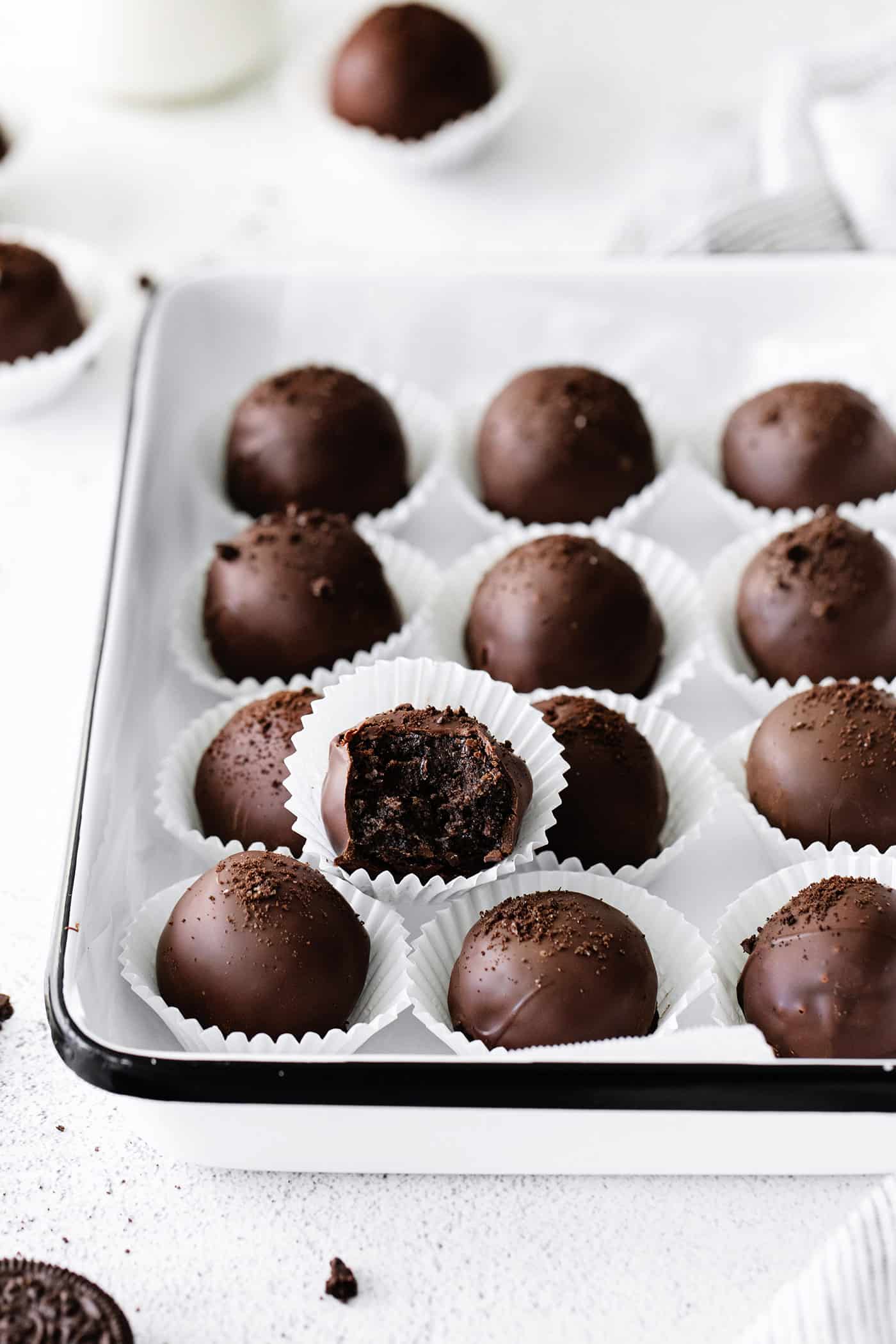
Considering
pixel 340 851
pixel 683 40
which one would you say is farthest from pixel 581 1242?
pixel 683 40

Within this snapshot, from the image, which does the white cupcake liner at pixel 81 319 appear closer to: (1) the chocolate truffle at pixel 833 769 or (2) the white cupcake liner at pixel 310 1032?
(2) the white cupcake liner at pixel 310 1032

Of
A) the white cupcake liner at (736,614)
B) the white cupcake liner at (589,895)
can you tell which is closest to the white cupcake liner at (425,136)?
the white cupcake liner at (736,614)

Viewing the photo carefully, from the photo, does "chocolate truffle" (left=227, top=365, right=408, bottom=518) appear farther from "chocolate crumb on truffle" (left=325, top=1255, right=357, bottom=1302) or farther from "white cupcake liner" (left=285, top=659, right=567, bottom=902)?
"chocolate crumb on truffle" (left=325, top=1255, right=357, bottom=1302)

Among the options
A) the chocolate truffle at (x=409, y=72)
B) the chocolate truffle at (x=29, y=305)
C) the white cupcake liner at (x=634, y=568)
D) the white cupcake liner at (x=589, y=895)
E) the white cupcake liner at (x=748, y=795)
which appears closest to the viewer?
the white cupcake liner at (x=589, y=895)

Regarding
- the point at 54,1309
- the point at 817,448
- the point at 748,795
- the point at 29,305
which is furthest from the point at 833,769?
the point at 29,305

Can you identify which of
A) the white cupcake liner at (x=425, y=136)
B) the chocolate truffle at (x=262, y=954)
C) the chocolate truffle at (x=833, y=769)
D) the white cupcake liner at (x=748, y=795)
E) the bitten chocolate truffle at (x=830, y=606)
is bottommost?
the chocolate truffle at (x=262, y=954)
